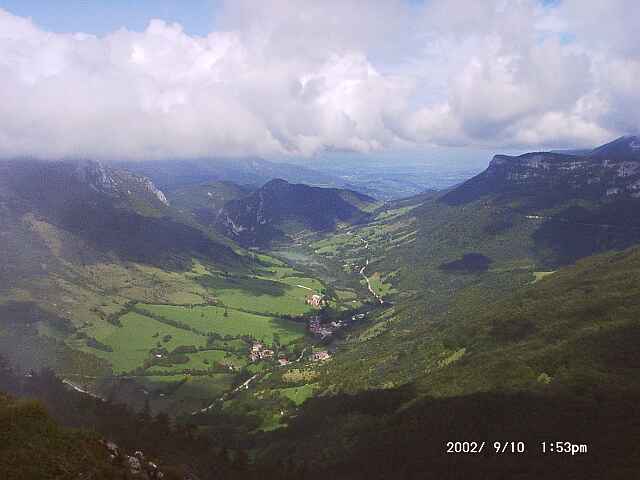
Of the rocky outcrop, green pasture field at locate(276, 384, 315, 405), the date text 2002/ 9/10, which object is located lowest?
green pasture field at locate(276, 384, 315, 405)

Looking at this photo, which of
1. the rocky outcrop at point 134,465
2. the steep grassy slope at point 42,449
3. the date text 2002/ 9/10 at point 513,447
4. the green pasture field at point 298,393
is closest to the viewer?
the steep grassy slope at point 42,449

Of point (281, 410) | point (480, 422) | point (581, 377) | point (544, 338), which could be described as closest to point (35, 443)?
point (480, 422)

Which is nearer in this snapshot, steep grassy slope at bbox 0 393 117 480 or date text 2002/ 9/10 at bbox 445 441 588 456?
steep grassy slope at bbox 0 393 117 480

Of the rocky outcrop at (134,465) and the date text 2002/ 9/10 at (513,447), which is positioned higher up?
the rocky outcrop at (134,465)

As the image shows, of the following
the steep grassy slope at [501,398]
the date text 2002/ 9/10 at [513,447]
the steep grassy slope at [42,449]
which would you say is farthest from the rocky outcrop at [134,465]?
the date text 2002/ 9/10 at [513,447]

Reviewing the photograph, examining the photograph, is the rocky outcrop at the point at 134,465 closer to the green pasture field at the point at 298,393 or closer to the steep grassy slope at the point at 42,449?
the steep grassy slope at the point at 42,449

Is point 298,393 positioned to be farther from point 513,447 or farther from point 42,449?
point 42,449

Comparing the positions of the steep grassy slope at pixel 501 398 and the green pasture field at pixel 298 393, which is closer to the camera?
the steep grassy slope at pixel 501 398

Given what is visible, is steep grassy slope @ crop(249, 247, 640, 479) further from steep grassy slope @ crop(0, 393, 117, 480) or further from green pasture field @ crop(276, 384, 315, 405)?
steep grassy slope @ crop(0, 393, 117, 480)

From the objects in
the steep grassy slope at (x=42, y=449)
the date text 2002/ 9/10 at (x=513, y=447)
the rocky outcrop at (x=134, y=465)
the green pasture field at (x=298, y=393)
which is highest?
the steep grassy slope at (x=42, y=449)

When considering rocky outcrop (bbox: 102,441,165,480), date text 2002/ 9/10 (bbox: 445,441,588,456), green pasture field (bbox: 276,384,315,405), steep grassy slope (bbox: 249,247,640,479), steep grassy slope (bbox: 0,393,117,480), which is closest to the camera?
steep grassy slope (bbox: 0,393,117,480)

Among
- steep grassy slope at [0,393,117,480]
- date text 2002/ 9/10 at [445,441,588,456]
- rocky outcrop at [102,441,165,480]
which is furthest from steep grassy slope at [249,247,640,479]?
steep grassy slope at [0,393,117,480]
